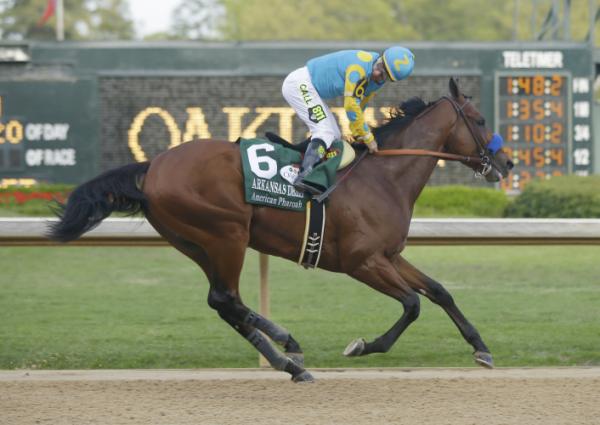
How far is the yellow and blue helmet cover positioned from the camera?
6270 mm

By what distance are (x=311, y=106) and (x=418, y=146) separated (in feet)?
2.10

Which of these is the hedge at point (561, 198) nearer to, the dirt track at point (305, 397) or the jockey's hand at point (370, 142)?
the dirt track at point (305, 397)

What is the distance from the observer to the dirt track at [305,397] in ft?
17.3

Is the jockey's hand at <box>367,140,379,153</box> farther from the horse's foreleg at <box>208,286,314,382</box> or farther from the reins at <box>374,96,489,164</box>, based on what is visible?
the horse's foreleg at <box>208,286,314,382</box>

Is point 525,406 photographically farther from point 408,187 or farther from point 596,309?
point 596,309

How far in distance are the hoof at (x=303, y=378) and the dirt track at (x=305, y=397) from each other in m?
0.03

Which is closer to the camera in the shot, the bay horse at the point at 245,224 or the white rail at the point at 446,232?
the bay horse at the point at 245,224

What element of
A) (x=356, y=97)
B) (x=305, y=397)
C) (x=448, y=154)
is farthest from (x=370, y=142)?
(x=305, y=397)

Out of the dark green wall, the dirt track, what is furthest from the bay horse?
the dark green wall

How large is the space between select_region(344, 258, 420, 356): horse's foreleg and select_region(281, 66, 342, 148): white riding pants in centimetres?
69

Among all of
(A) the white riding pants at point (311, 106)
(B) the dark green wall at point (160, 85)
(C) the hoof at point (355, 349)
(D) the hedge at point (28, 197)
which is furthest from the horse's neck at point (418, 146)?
(B) the dark green wall at point (160, 85)

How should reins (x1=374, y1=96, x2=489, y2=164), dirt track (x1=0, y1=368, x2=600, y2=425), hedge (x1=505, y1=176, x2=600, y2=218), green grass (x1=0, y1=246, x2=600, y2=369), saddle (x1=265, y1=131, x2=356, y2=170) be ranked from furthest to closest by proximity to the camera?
hedge (x1=505, y1=176, x2=600, y2=218) < green grass (x1=0, y1=246, x2=600, y2=369) < reins (x1=374, y1=96, x2=489, y2=164) < saddle (x1=265, y1=131, x2=356, y2=170) < dirt track (x1=0, y1=368, x2=600, y2=425)

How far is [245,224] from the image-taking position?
6066 mm

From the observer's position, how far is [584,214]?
1460cm
